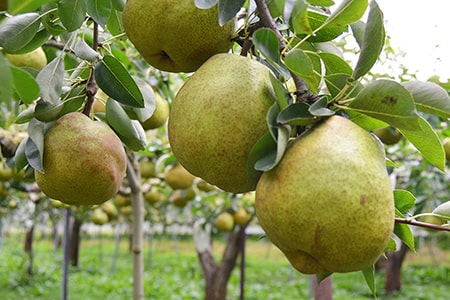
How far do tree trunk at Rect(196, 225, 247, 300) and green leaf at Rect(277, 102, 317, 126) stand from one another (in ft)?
15.7

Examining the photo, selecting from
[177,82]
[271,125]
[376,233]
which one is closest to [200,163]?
[271,125]

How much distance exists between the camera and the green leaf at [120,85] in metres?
0.91

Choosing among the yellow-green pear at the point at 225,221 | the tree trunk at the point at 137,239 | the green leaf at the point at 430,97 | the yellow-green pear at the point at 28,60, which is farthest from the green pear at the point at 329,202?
the yellow-green pear at the point at 225,221

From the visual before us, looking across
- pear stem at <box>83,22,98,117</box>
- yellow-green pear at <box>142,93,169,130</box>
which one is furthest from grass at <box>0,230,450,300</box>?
pear stem at <box>83,22,98,117</box>

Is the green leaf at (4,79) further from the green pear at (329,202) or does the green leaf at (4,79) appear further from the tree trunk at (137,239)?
the tree trunk at (137,239)

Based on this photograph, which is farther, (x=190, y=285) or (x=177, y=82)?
(x=190, y=285)

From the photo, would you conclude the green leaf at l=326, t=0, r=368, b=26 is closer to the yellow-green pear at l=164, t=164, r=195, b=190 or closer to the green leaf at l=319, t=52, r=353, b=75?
the green leaf at l=319, t=52, r=353, b=75

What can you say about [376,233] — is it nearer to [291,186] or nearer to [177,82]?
[291,186]

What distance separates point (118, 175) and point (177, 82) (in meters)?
2.06

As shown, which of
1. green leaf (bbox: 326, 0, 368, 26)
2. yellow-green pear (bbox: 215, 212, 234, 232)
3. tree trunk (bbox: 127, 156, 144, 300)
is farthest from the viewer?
yellow-green pear (bbox: 215, 212, 234, 232)

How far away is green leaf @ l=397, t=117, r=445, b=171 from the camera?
0.76m

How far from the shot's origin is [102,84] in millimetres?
926

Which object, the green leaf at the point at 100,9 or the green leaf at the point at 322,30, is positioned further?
the green leaf at the point at 100,9

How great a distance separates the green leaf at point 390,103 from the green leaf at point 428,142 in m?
0.06
